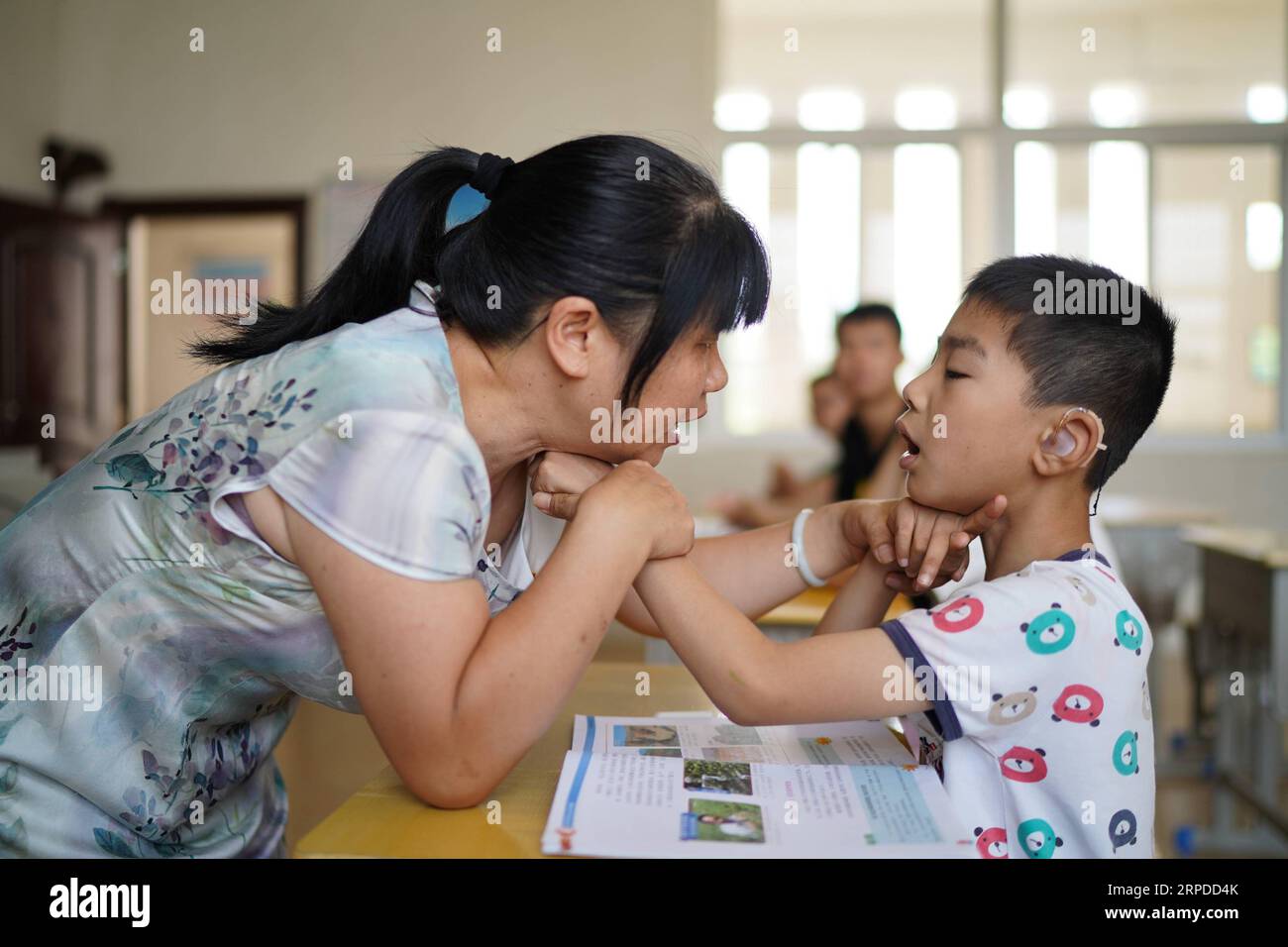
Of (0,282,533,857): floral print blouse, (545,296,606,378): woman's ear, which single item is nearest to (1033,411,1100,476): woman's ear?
(545,296,606,378): woman's ear

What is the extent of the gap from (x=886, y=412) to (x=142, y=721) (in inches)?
110

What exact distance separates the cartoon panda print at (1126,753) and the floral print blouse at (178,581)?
57cm

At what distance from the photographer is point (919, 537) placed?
1.18 metres

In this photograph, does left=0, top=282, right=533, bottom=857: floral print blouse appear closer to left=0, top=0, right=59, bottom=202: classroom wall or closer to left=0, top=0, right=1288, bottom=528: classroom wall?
left=0, top=0, right=1288, bottom=528: classroom wall

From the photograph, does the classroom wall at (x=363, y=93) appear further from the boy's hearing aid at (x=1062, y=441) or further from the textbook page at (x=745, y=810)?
the textbook page at (x=745, y=810)

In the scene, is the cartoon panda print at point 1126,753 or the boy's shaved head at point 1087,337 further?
the boy's shaved head at point 1087,337

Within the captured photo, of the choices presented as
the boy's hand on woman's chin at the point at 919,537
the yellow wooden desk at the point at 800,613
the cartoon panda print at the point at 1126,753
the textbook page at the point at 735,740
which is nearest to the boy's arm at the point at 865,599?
the boy's hand on woman's chin at the point at 919,537

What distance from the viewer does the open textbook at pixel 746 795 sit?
0.80 m

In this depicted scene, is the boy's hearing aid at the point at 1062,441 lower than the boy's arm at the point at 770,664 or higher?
higher

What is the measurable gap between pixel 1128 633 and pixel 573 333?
1.82 feet

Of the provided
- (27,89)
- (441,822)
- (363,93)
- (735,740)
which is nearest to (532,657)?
(441,822)

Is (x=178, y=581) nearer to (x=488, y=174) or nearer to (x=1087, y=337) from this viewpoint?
(x=488, y=174)
